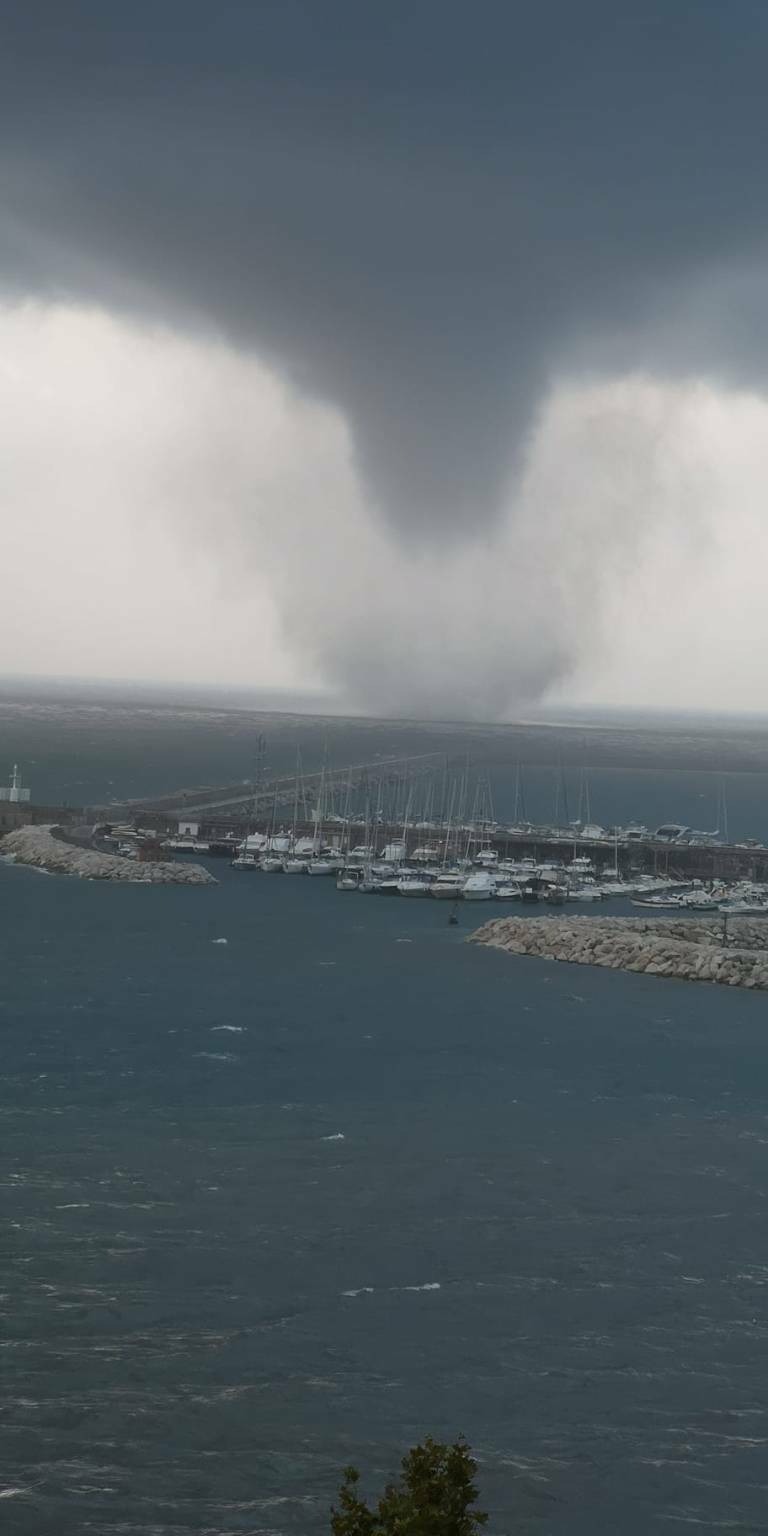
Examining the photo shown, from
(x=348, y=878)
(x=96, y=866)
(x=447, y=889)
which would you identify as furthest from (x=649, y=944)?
(x=96, y=866)

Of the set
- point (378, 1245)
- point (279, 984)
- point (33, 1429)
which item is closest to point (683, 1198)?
point (378, 1245)

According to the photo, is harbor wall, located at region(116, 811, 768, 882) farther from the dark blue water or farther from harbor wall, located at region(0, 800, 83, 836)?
the dark blue water

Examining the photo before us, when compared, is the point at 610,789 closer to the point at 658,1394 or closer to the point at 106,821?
the point at 106,821

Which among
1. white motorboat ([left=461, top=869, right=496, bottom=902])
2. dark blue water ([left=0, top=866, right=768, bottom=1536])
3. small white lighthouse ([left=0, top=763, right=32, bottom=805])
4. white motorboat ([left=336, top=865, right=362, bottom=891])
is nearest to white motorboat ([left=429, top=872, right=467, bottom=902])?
white motorboat ([left=461, top=869, right=496, bottom=902])

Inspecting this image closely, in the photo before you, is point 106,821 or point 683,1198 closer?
point 683,1198

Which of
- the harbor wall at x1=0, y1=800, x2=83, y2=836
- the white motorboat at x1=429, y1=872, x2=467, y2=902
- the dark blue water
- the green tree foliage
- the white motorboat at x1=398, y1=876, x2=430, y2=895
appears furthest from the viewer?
the harbor wall at x1=0, y1=800, x2=83, y2=836

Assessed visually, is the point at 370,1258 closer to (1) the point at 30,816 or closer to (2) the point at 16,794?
(1) the point at 30,816
